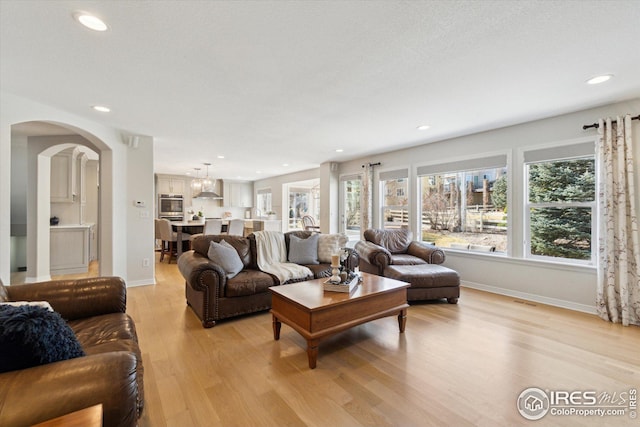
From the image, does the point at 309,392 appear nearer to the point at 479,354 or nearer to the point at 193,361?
the point at 193,361

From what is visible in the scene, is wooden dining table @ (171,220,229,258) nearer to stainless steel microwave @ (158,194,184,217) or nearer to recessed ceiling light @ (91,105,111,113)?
stainless steel microwave @ (158,194,184,217)

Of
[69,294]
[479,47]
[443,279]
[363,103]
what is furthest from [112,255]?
[479,47]

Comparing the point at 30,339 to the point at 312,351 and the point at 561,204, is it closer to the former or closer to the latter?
the point at 312,351

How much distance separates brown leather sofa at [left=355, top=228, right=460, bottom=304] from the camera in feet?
11.5

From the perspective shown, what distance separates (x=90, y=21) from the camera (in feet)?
5.65

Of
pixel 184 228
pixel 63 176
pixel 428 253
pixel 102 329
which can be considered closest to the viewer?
pixel 102 329

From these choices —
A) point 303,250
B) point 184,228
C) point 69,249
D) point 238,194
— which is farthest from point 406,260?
point 238,194

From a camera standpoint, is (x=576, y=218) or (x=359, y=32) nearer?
(x=359, y=32)

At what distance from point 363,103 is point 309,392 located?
2.73 m

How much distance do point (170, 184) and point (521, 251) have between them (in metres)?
9.28

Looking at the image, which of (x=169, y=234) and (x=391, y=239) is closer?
(x=391, y=239)

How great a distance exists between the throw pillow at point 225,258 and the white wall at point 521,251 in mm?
2923

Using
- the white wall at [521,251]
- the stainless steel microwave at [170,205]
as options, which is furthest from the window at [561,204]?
the stainless steel microwave at [170,205]

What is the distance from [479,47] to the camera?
2.00m
